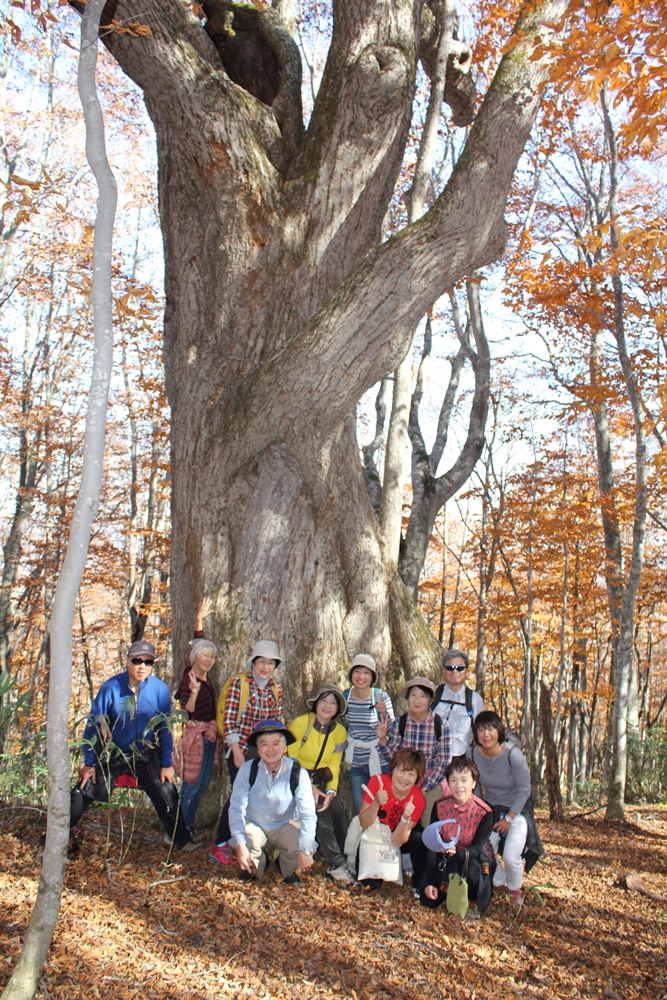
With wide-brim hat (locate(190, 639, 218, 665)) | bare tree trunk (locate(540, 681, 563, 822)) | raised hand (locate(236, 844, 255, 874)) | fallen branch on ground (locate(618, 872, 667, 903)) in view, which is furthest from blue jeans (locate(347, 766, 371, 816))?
bare tree trunk (locate(540, 681, 563, 822))

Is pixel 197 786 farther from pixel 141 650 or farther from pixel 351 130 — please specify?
pixel 351 130

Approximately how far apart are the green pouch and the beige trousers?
38.5 inches

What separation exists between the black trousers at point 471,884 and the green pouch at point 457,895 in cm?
4

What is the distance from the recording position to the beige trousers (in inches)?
168

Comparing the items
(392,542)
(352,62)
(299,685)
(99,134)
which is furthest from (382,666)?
(352,62)

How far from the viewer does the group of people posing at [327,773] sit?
14.2 feet

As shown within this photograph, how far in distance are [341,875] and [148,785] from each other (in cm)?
141

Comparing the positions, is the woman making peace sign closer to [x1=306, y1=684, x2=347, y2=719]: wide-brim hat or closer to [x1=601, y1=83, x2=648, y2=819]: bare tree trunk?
[x1=306, y1=684, x2=347, y2=719]: wide-brim hat

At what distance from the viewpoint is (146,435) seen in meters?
16.5

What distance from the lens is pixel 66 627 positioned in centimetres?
276

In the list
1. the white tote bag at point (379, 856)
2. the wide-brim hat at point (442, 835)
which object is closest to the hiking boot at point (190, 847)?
the white tote bag at point (379, 856)

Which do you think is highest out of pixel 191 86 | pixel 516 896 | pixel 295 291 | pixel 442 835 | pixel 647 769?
pixel 191 86

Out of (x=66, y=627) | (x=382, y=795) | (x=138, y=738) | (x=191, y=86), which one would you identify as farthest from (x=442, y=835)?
(x=191, y=86)

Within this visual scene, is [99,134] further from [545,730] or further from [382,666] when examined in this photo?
[545,730]
